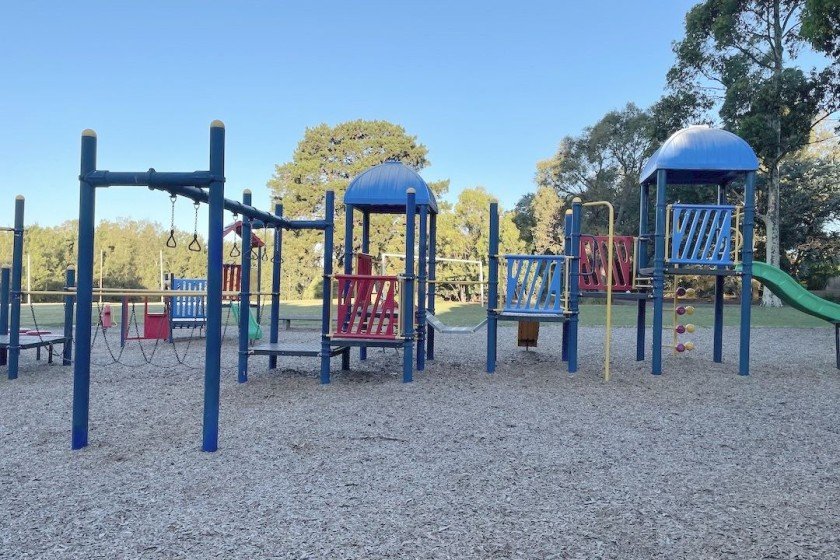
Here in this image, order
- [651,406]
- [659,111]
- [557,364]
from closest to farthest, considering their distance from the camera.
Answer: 1. [651,406]
2. [557,364]
3. [659,111]

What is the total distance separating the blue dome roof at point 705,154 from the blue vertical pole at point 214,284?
643 cm

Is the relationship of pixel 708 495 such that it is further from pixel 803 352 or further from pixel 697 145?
pixel 803 352

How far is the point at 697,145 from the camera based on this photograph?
8.43 m

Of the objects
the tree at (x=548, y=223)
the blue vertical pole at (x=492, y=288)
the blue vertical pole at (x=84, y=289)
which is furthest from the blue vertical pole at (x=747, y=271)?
the tree at (x=548, y=223)

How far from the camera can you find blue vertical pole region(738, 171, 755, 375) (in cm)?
834

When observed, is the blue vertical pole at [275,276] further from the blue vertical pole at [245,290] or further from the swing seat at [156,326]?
the swing seat at [156,326]

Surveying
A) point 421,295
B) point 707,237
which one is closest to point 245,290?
point 421,295

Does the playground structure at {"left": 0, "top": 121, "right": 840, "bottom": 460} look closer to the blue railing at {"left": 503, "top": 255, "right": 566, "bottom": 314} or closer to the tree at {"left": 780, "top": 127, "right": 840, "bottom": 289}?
the blue railing at {"left": 503, "top": 255, "right": 566, "bottom": 314}

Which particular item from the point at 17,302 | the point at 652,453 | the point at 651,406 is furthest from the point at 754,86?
the point at 17,302

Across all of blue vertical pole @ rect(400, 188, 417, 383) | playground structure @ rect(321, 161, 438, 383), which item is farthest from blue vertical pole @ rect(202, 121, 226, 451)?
blue vertical pole @ rect(400, 188, 417, 383)

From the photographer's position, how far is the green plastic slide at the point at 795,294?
885 centimetres

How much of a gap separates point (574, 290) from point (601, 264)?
1252 mm

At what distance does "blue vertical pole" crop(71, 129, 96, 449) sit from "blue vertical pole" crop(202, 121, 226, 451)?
35.0 inches

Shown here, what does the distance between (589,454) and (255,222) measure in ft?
17.8
